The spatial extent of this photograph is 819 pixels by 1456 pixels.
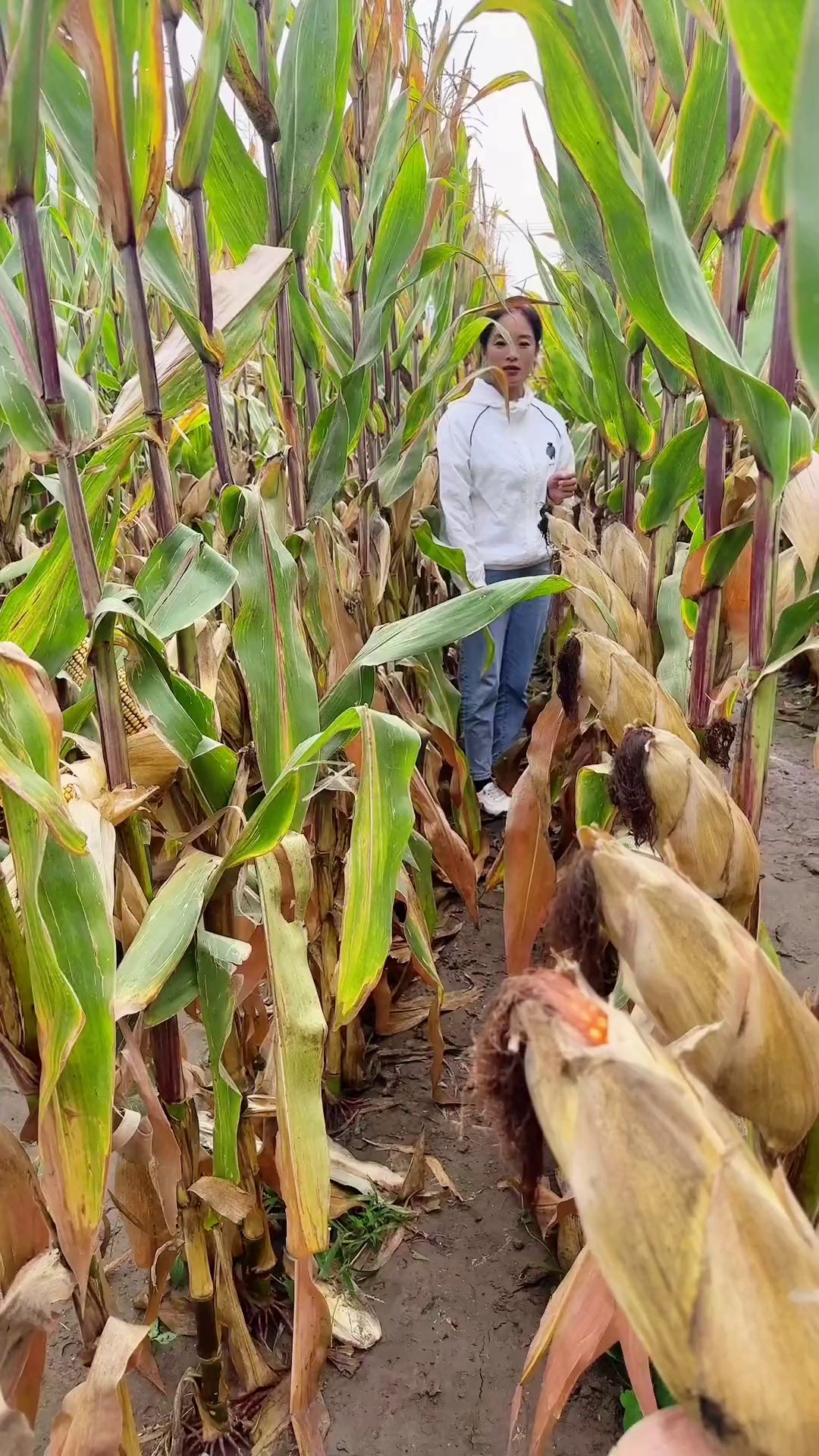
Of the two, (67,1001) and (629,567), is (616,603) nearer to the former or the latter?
(629,567)

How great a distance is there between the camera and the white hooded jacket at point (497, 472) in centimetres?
201

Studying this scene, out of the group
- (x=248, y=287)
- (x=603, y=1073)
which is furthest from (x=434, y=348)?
(x=603, y=1073)

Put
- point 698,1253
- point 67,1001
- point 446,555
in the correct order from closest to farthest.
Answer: point 698,1253 → point 67,1001 → point 446,555

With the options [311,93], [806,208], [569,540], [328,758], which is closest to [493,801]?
[569,540]

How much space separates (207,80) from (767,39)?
1.53 feet

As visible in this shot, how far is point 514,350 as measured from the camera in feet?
6.38

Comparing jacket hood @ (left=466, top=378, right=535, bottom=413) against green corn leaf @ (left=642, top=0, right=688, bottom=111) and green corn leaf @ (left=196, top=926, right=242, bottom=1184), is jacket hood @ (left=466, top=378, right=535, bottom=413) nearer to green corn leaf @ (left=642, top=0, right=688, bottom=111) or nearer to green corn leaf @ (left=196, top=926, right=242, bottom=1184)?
green corn leaf @ (left=642, top=0, right=688, bottom=111)

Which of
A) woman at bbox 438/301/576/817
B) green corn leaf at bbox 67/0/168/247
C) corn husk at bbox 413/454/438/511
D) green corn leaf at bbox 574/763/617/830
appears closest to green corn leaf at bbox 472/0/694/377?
green corn leaf at bbox 67/0/168/247

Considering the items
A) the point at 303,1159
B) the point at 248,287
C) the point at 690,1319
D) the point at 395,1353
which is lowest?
the point at 395,1353

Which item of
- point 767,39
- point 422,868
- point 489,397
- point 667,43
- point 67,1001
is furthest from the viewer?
point 489,397

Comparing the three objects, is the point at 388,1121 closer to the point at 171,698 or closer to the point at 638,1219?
the point at 171,698

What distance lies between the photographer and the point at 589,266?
95cm

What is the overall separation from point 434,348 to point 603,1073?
1877 millimetres

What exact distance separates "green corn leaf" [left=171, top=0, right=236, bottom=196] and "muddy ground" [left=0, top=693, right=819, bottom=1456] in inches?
40.9
